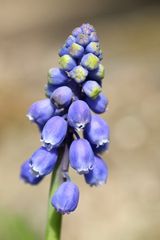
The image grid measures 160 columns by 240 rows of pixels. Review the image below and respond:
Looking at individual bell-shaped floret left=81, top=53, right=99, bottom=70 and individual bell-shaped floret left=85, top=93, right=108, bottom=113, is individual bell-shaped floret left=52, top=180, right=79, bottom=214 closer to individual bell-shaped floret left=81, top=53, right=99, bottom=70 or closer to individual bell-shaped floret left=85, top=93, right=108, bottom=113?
individual bell-shaped floret left=85, top=93, right=108, bottom=113

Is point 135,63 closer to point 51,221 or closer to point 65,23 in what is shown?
point 65,23

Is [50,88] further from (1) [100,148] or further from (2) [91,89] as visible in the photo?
(1) [100,148]

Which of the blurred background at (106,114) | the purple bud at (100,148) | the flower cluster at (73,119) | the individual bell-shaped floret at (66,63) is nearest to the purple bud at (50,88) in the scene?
the flower cluster at (73,119)

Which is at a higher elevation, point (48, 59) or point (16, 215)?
point (48, 59)

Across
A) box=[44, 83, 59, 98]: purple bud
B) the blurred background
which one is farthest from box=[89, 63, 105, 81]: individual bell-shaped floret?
the blurred background

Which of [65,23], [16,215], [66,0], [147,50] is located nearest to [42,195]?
[16,215]

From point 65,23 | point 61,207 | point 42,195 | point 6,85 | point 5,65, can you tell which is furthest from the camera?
point 65,23
